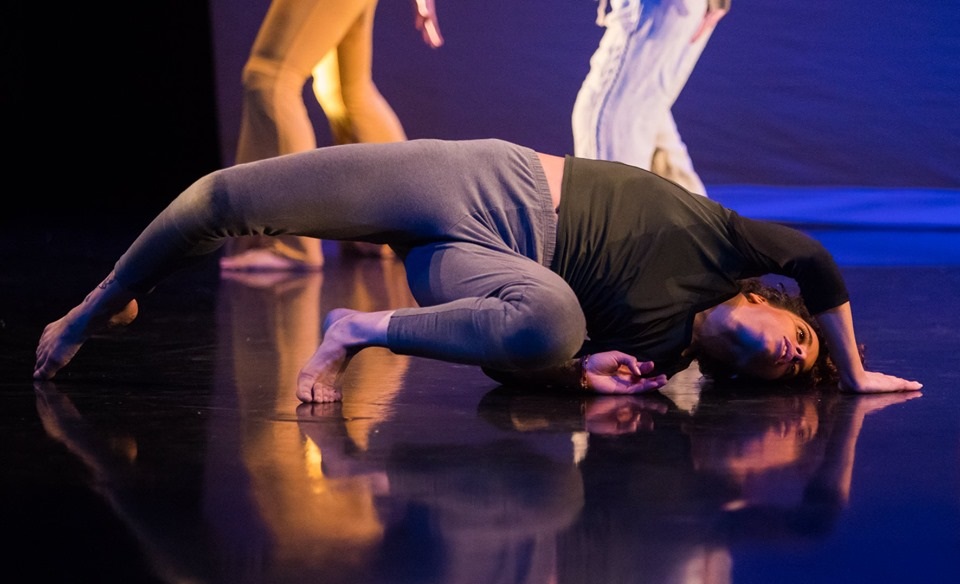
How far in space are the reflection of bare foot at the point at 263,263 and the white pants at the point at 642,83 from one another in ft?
4.04

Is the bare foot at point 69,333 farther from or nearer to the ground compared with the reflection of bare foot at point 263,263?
farther from the ground

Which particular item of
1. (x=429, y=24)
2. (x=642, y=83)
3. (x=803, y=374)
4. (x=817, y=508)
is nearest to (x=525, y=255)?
(x=803, y=374)

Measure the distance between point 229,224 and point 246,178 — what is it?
79 mm

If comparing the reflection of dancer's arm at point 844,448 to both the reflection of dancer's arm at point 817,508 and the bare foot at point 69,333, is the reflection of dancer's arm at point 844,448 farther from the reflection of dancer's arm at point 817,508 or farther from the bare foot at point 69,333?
the bare foot at point 69,333

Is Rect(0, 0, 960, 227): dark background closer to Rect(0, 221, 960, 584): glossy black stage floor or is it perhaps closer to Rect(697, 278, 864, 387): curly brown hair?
Rect(0, 221, 960, 584): glossy black stage floor

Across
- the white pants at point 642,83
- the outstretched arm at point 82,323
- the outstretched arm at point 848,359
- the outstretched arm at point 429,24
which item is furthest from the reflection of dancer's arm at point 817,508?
the outstretched arm at point 429,24

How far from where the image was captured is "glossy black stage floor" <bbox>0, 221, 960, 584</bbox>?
1273 mm

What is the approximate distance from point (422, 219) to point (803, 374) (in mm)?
738

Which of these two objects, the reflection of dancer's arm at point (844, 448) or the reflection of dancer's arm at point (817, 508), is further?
the reflection of dancer's arm at point (844, 448)

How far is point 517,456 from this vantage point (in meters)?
1.66

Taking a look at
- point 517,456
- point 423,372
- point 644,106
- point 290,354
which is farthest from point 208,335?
point 644,106

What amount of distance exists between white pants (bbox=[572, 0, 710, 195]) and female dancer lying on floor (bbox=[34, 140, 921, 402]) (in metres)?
2.41

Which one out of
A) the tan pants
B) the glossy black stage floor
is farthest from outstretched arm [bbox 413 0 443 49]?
the glossy black stage floor

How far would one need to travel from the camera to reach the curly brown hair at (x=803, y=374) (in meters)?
2.11
